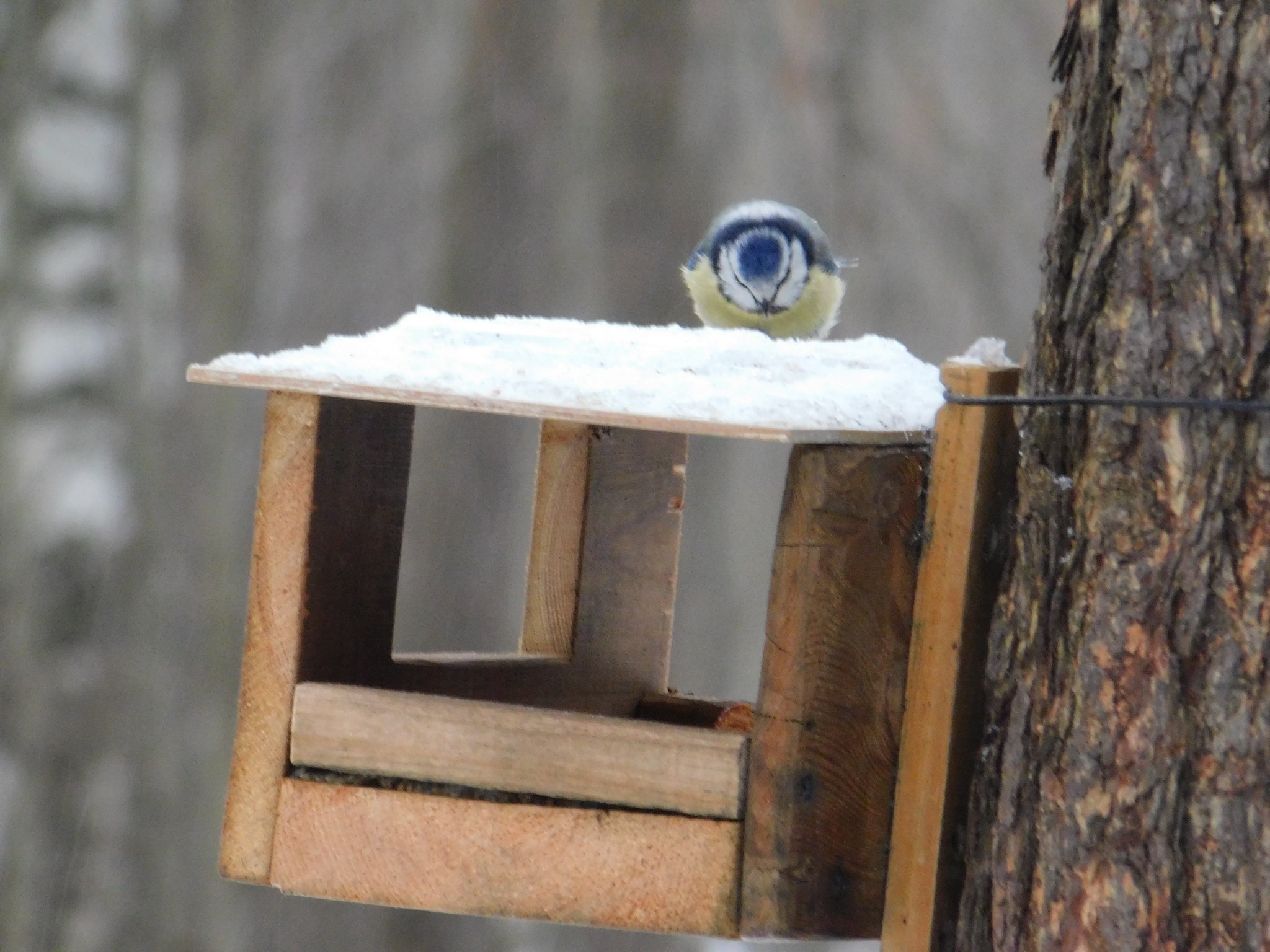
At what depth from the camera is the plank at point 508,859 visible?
1.26 m

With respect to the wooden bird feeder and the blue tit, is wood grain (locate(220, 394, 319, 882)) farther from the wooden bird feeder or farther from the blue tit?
the blue tit

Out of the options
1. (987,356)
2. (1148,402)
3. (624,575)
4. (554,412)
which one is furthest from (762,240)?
(1148,402)

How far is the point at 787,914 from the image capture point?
4.04 ft

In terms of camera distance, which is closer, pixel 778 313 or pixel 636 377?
pixel 636 377

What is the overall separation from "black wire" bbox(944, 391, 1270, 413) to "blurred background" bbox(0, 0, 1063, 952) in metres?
1.74

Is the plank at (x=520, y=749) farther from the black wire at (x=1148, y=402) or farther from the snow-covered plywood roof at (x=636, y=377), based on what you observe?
the black wire at (x=1148, y=402)

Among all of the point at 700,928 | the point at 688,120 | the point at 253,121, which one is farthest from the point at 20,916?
the point at 700,928

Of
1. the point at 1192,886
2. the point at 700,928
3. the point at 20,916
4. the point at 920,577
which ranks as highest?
the point at 920,577

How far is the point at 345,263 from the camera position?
114 inches

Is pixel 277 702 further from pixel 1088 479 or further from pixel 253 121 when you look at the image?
pixel 253 121

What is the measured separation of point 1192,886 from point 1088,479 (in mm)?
297

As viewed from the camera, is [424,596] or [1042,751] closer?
[1042,751]

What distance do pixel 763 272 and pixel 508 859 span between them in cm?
125

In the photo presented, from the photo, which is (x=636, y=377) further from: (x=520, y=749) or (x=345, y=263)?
(x=345, y=263)
